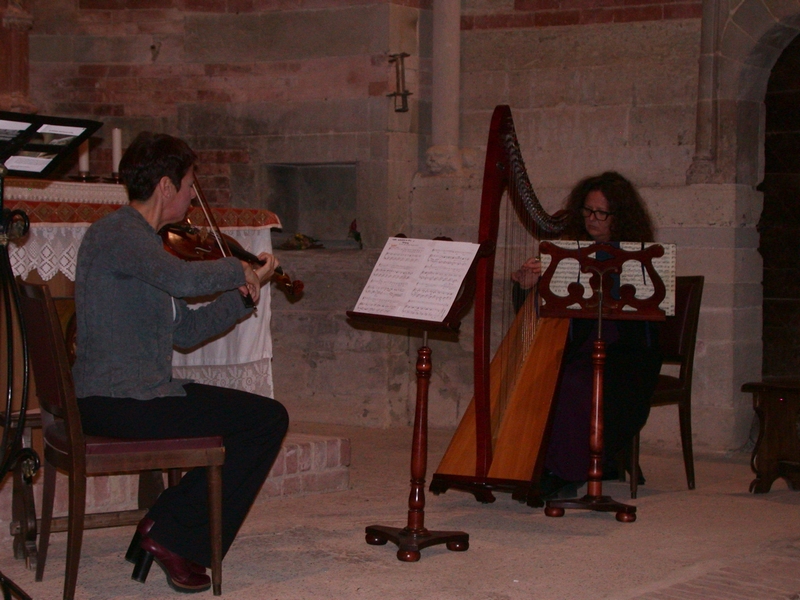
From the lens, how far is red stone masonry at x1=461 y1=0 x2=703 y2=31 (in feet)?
18.7

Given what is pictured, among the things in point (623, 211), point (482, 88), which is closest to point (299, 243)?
point (482, 88)

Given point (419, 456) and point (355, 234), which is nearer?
point (419, 456)

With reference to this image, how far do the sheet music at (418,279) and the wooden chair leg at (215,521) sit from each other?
2.16 feet

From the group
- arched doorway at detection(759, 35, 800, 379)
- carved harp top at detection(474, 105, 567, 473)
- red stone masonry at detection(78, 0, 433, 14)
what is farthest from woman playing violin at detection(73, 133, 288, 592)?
arched doorway at detection(759, 35, 800, 379)

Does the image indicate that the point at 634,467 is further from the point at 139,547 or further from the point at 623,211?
the point at 139,547

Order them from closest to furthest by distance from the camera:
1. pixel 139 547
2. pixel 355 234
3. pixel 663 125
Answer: pixel 139 547 < pixel 663 125 < pixel 355 234

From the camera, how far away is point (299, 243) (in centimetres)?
648

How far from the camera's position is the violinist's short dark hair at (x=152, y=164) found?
10.4ft

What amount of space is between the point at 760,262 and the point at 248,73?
3119 millimetres

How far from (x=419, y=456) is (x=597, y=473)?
95 centimetres

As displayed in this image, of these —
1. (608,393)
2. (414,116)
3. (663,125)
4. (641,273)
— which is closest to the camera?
(641,273)

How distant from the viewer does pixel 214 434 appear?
3.12 m

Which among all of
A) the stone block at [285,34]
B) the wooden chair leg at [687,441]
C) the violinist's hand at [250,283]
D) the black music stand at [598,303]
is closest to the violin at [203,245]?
the violinist's hand at [250,283]

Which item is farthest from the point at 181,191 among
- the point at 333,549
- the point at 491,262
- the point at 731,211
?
the point at 731,211
